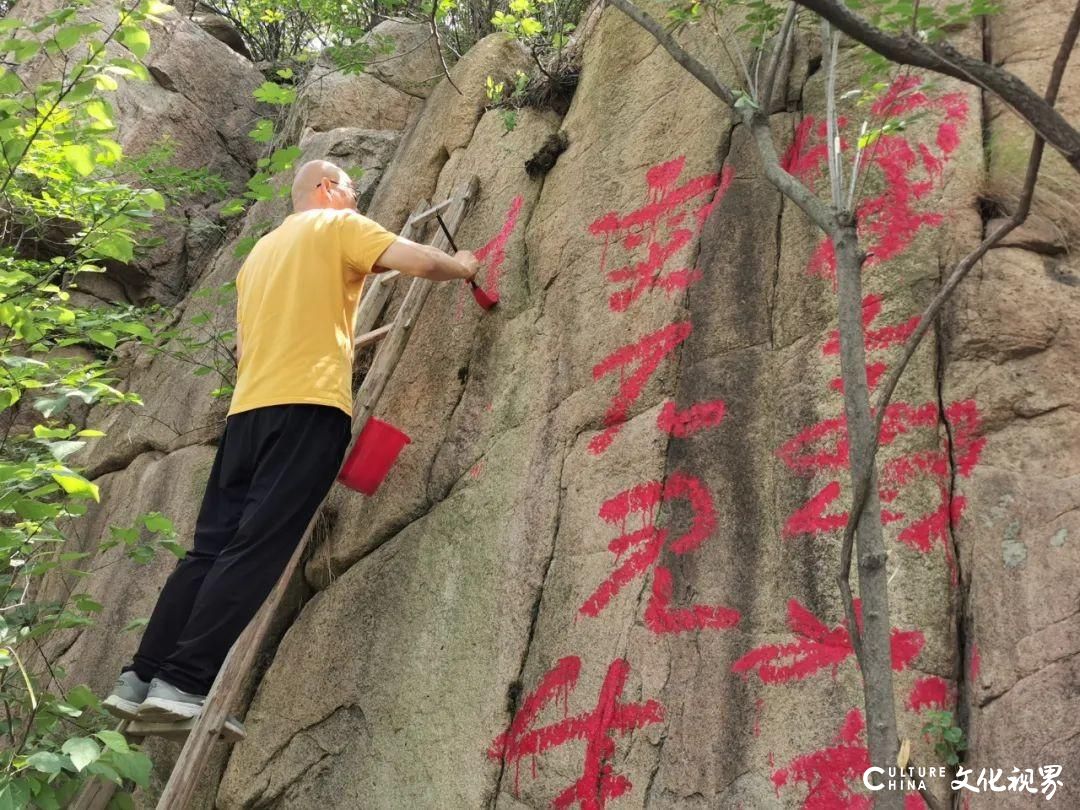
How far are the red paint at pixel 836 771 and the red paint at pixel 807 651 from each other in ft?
0.61

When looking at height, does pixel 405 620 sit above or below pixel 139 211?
below

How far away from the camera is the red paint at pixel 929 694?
3.04 m

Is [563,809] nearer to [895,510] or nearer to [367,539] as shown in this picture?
[895,510]

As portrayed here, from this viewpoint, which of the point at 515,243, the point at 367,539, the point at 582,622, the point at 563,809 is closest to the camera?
the point at 563,809

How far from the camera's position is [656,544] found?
3822mm

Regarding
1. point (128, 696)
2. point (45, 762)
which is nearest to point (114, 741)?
point (45, 762)

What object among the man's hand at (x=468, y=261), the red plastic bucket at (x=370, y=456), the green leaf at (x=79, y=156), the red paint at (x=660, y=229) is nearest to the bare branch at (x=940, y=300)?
the red paint at (x=660, y=229)

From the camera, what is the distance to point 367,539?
496 cm

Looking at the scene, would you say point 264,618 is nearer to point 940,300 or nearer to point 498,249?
point 498,249

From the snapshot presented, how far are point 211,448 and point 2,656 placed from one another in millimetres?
2578

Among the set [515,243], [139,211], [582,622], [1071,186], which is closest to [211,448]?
[139,211]

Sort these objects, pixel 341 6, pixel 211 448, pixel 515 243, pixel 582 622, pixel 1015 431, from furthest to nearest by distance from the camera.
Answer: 1. pixel 341 6
2. pixel 211 448
3. pixel 515 243
4. pixel 582 622
5. pixel 1015 431

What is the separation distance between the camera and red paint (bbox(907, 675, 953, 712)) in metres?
3.04

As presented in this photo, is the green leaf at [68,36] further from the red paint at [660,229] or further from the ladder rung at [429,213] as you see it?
the red paint at [660,229]
